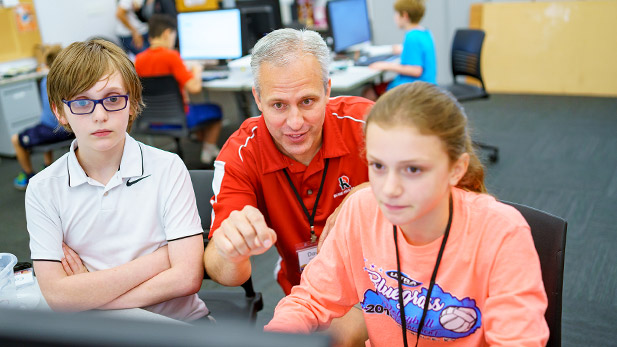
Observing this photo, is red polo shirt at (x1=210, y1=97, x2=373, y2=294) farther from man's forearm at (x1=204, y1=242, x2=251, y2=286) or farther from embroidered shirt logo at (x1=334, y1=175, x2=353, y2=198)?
man's forearm at (x1=204, y1=242, x2=251, y2=286)

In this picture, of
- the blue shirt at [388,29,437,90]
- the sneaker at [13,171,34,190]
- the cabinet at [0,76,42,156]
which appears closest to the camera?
the blue shirt at [388,29,437,90]

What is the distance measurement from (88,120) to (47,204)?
0.24 metres

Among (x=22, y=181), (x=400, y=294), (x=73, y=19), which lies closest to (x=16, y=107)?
(x=22, y=181)

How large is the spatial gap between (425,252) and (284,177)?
2.04 feet

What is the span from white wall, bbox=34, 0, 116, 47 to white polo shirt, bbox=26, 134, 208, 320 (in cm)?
505

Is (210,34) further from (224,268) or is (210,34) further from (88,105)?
(224,268)

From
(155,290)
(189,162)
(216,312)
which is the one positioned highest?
(155,290)

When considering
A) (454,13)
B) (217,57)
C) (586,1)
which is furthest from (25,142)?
(586,1)

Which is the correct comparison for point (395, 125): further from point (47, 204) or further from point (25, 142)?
point (25, 142)

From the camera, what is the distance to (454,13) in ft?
20.6

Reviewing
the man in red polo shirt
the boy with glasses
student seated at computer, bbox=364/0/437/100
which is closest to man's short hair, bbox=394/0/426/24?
student seated at computer, bbox=364/0/437/100

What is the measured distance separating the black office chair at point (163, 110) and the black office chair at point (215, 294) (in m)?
2.19

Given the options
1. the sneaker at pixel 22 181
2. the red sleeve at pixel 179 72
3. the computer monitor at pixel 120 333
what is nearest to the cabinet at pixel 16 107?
the sneaker at pixel 22 181

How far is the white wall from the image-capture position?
246 inches
